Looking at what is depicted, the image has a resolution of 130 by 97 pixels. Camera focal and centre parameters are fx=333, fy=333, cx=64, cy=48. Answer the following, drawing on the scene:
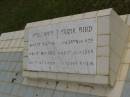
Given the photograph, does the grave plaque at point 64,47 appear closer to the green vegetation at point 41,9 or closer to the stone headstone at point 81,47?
the stone headstone at point 81,47

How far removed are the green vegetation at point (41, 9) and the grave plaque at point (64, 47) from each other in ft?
5.18

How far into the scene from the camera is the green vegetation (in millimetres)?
5254

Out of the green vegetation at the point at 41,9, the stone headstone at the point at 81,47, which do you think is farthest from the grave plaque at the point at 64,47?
the green vegetation at the point at 41,9

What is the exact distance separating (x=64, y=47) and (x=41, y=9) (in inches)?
131

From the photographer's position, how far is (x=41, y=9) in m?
6.75

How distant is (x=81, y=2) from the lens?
5797 millimetres

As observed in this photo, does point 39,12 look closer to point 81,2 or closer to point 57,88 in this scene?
point 81,2

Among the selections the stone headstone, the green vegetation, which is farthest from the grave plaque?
the green vegetation

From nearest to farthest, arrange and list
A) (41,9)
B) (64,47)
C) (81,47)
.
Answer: (81,47), (64,47), (41,9)

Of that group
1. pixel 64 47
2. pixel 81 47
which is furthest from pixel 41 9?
pixel 81 47

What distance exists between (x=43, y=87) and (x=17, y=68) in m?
0.84

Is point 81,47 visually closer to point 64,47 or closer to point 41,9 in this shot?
point 64,47

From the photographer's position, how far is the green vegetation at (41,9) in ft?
17.2

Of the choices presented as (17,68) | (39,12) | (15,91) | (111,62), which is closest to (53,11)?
(39,12)
